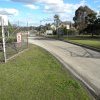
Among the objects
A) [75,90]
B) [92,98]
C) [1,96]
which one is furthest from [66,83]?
[1,96]

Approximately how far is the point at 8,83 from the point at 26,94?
1679 millimetres

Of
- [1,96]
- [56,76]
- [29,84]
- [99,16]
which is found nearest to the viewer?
[1,96]

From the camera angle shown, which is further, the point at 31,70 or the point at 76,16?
the point at 76,16

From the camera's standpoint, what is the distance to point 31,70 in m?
12.3

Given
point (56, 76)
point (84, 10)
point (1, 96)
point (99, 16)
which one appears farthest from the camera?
point (84, 10)

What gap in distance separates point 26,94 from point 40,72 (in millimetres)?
3809

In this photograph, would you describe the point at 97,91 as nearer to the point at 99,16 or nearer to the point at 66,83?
the point at 66,83

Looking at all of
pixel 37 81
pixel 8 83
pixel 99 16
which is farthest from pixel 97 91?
pixel 99 16

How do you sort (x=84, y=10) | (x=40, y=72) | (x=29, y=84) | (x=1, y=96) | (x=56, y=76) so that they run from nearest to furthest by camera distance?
(x=1, y=96) < (x=29, y=84) < (x=56, y=76) < (x=40, y=72) < (x=84, y=10)

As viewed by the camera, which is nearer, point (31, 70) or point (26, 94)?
point (26, 94)

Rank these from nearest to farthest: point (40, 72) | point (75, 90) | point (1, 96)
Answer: point (1, 96)
point (75, 90)
point (40, 72)

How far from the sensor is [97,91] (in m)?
8.81

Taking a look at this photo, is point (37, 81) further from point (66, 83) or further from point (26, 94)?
point (26, 94)

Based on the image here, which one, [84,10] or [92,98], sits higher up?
[84,10]
